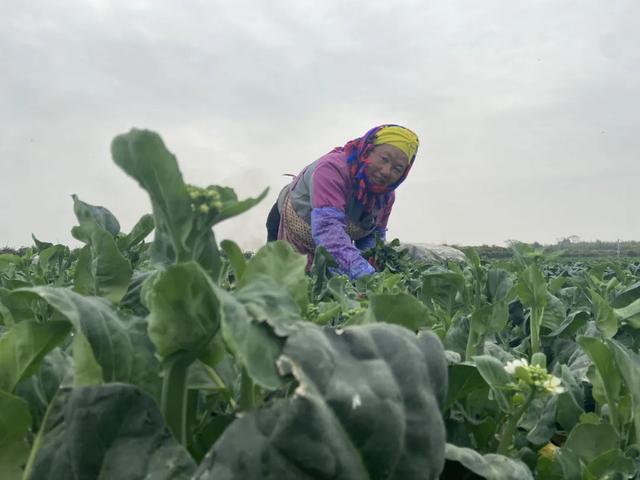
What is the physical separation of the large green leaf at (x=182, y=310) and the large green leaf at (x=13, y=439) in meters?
0.20

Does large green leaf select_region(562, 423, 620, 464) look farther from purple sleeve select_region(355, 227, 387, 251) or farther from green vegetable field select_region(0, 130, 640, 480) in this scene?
purple sleeve select_region(355, 227, 387, 251)

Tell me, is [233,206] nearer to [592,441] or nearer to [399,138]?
[592,441]

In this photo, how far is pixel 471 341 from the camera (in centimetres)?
142

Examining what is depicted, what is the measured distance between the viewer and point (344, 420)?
0.53 meters

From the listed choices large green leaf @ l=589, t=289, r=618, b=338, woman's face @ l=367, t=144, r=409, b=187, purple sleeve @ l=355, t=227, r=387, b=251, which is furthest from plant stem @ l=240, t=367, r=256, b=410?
purple sleeve @ l=355, t=227, r=387, b=251

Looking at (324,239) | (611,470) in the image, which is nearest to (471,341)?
(611,470)

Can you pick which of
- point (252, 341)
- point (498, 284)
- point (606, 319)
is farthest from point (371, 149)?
point (252, 341)

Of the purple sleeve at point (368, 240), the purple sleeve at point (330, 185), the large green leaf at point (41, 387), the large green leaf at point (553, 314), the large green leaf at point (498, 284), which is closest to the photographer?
the large green leaf at point (41, 387)

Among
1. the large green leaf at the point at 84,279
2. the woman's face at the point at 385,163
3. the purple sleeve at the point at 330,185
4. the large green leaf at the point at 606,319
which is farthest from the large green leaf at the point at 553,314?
the woman's face at the point at 385,163

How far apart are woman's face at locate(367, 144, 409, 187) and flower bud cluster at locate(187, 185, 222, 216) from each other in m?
6.23

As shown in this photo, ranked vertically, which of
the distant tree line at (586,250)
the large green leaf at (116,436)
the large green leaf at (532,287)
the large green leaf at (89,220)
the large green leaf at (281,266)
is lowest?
the large green leaf at (116,436)

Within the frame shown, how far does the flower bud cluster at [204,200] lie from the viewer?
61 cm

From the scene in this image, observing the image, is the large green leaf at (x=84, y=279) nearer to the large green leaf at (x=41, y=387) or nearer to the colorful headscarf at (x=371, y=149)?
the large green leaf at (x=41, y=387)

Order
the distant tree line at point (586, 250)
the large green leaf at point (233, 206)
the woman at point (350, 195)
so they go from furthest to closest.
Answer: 1. the distant tree line at point (586, 250)
2. the woman at point (350, 195)
3. the large green leaf at point (233, 206)
